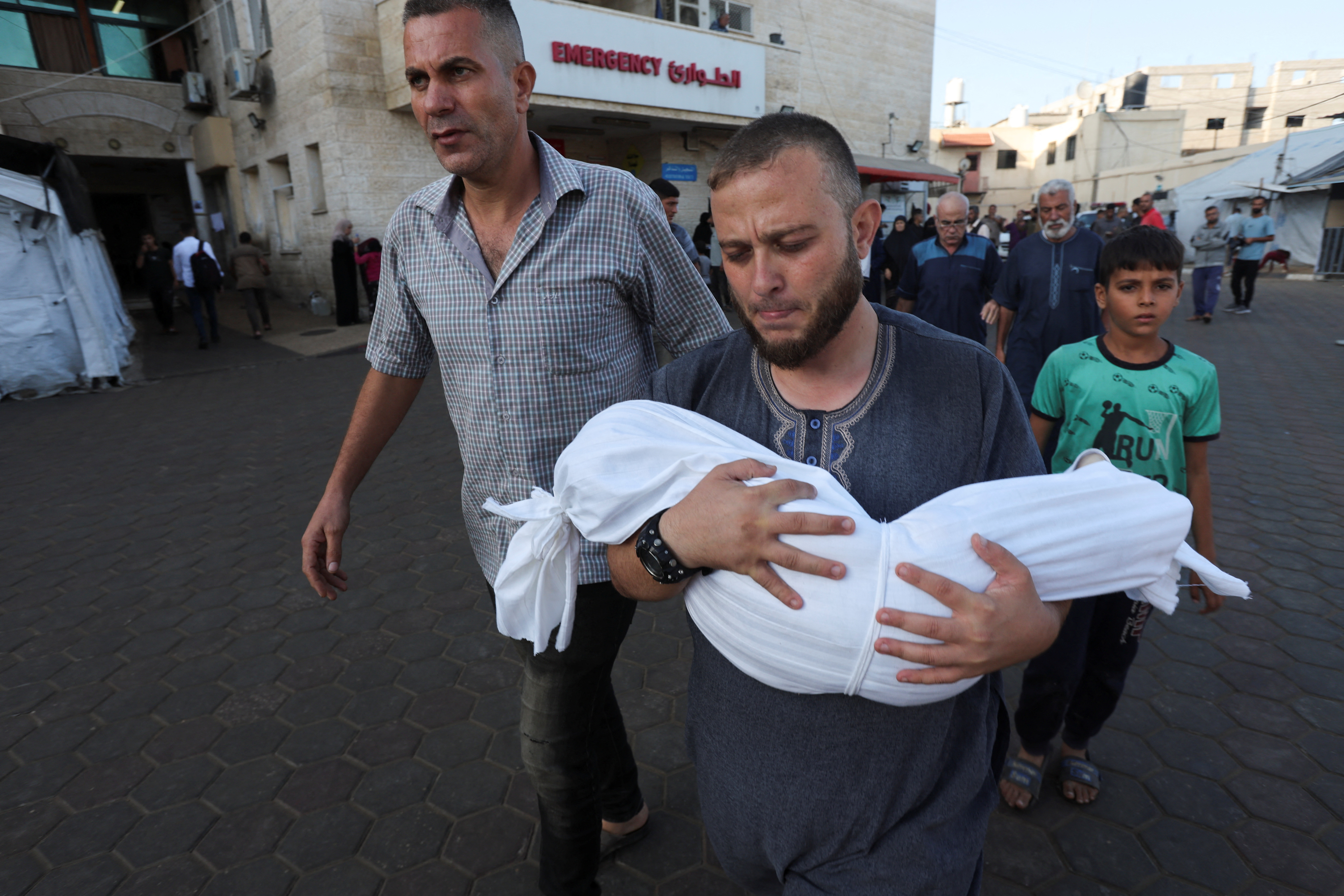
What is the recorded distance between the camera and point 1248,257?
13805 mm

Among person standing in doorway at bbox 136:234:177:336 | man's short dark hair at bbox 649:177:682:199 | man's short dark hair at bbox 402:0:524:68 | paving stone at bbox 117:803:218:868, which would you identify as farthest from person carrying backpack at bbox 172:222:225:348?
man's short dark hair at bbox 402:0:524:68

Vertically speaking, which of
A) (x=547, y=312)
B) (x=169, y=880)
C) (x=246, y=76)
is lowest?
(x=169, y=880)

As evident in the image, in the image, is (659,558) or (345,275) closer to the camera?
(659,558)

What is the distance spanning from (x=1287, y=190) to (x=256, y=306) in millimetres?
27440

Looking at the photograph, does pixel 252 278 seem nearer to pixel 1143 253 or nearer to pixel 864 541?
pixel 1143 253

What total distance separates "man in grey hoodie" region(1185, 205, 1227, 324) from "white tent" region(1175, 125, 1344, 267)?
31.8 ft

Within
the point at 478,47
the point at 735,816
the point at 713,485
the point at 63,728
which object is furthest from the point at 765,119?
the point at 63,728

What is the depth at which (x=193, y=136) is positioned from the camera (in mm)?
19547

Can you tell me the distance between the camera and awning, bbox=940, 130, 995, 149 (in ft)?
154

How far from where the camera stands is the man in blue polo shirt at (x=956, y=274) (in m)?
6.21

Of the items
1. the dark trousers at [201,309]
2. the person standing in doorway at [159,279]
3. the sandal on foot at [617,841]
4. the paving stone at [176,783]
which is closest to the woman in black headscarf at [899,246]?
the sandal on foot at [617,841]

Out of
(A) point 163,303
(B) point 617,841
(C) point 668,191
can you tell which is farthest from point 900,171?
(B) point 617,841

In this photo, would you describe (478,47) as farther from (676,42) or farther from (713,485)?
(676,42)

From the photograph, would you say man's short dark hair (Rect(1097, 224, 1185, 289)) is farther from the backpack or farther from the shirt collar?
the backpack
